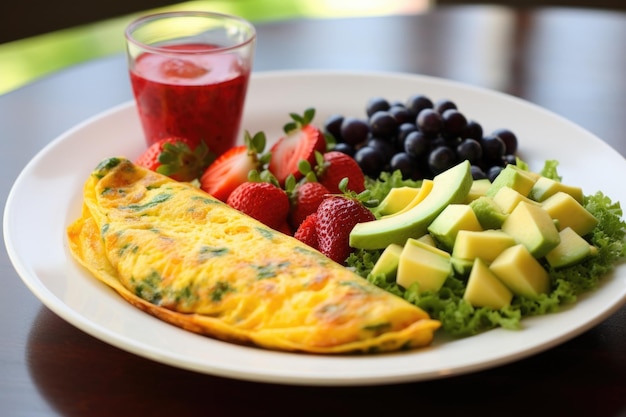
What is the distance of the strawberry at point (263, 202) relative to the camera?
2023 mm

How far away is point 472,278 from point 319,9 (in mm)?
4700

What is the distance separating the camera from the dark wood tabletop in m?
1.40

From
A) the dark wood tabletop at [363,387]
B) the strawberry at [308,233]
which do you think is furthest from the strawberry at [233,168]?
the dark wood tabletop at [363,387]

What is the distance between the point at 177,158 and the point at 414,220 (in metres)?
0.81

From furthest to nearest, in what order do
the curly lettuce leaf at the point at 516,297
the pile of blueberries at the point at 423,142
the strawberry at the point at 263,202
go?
the pile of blueberries at the point at 423,142
the strawberry at the point at 263,202
the curly lettuce leaf at the point at 516,297

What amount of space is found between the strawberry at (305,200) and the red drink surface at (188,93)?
51 centimetres

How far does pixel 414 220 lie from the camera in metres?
1.78

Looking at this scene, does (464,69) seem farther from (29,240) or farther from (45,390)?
(45,390)

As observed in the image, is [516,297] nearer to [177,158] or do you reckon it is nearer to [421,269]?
[421,269]

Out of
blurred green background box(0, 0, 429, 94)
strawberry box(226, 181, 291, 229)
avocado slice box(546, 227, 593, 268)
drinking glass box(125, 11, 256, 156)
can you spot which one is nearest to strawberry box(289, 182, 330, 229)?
strawberry box(226, 181, 291, 229)

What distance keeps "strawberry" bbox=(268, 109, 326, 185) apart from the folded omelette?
0.35 metres

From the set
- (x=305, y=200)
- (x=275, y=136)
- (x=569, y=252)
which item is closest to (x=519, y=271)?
(x=569, y=252)

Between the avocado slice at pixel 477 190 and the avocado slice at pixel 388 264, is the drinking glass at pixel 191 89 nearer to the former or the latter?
the avocado slice at pixel 477 190

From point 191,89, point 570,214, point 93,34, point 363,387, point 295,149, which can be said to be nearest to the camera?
point 363,387
